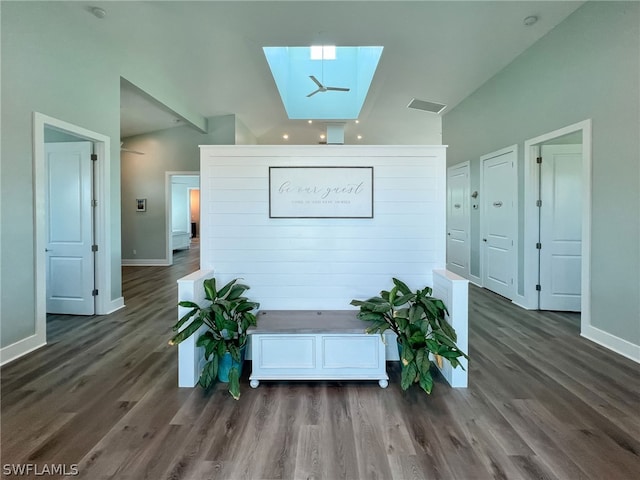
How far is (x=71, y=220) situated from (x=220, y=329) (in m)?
3.22

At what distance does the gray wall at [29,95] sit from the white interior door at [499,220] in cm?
572

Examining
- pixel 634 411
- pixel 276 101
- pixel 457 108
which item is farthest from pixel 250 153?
pixel 457 108

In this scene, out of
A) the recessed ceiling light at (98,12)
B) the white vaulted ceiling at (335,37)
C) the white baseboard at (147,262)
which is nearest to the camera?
the recessed ceiling light at (98,12)

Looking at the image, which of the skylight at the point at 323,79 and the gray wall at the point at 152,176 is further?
the gray wall at the point at 152,176

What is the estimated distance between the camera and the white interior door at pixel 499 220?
4664 mm

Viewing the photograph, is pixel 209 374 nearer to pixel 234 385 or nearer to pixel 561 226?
pixel 234 385

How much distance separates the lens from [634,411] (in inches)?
80.6

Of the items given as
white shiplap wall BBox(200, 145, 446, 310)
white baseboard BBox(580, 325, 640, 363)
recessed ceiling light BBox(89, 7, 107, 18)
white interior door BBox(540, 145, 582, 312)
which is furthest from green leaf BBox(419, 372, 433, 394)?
recessed ceiling light BBox(89, 7, 107, 18)

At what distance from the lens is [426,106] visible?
21.6 feet

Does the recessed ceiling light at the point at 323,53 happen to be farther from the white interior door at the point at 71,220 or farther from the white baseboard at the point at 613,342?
the white baseboard at the point at 613,342

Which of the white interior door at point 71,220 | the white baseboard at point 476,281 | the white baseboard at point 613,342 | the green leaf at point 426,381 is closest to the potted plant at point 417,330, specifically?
the green leaf at point 426,381

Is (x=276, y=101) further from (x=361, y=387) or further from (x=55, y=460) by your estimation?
(x=55, y=460)

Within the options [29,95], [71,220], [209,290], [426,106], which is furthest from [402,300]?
[426,106]

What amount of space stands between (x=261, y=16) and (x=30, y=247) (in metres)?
3.62
